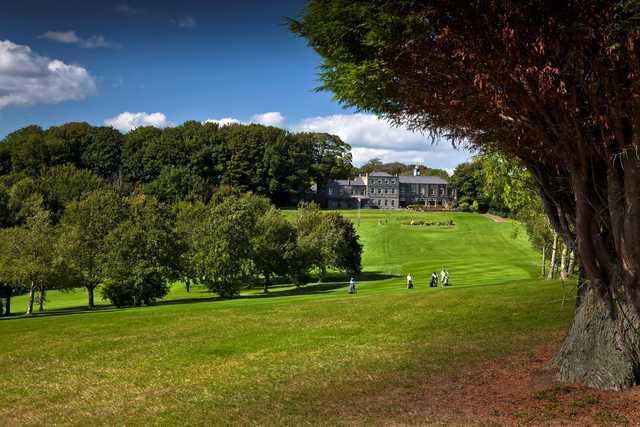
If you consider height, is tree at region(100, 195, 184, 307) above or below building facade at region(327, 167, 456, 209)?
below

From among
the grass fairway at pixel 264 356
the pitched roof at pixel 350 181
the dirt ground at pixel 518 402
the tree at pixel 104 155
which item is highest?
the tree at pixel 104 155

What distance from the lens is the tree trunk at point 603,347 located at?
1129cm

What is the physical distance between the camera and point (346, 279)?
62.0 metres

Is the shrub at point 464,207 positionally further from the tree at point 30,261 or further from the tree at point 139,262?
the tree at point 30,261

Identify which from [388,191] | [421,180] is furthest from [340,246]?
[421,180]

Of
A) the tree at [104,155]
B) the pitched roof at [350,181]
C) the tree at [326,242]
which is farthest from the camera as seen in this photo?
the pitched roof at [350,181]

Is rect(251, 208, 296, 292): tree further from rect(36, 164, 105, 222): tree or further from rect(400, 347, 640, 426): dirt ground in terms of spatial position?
rect(36, 164, 105, 222): tree

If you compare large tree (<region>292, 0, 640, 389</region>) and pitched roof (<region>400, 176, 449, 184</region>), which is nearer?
large tree (<region>292, 0, 640, 389</region>)

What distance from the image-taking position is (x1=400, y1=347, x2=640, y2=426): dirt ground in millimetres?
9930

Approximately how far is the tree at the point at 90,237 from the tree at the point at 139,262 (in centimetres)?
134

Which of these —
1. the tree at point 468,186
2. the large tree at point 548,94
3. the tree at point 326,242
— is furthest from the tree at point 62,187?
the large tree at point 548,94

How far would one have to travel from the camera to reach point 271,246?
52031mm

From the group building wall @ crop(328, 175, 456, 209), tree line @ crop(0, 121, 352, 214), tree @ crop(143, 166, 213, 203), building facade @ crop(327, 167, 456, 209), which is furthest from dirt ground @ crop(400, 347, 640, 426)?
building facade @ crop(327, 167, 456, 209)

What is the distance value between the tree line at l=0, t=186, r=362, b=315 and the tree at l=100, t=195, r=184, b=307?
0.08 metres
